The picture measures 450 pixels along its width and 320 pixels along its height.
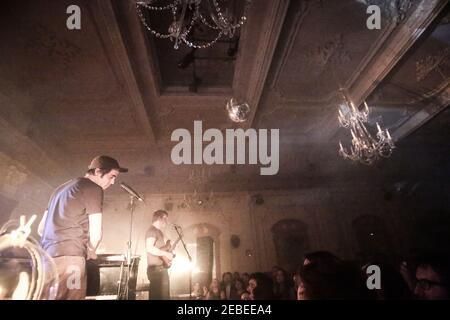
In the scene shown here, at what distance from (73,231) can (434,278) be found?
3342 millimetres

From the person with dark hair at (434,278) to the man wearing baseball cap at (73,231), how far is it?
300 centimetres

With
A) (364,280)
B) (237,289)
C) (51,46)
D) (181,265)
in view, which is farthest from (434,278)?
(181,265)

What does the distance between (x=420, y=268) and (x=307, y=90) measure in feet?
15.6

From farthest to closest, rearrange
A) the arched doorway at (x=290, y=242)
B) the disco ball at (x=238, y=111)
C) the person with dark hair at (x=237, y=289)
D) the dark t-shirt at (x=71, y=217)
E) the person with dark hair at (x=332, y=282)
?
the arched doorway at (x=290, y=242)
the person with dark hair at (x=237, y=289)
the disco ball at (x=238, y=111)
the dark t-shirt at (x=71, y=217)
the person with dark hair at (x=332, y=282)

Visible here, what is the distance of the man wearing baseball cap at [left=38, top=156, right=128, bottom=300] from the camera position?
228 cm

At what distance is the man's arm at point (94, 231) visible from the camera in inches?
96.8

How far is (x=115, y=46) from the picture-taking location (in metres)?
4.55

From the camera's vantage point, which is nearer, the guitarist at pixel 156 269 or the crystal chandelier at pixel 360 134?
the guitarist at pixel 156 269

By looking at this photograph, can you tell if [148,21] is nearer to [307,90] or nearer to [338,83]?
[307,90]

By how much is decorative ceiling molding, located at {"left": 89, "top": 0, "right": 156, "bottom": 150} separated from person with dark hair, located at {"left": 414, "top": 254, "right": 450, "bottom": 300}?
5030 millimetres

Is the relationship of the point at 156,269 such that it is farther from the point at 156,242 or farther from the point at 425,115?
the point at 425,115

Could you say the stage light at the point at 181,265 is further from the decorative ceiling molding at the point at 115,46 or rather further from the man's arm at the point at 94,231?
the man's arm at the point at 94,231

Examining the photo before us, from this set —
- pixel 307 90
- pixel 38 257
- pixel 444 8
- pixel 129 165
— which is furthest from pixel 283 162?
pixel 38 257

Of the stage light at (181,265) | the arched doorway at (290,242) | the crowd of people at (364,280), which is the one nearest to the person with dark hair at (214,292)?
the stage light at (181,265)
